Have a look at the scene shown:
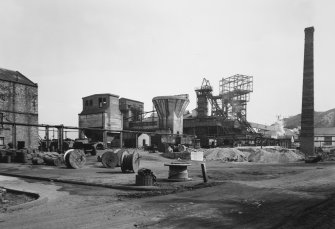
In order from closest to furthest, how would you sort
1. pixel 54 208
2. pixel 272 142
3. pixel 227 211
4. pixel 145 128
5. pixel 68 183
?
pixel 227 211, pixel 54 208, pixel 68 183, pixel 272 142, pixel 145 128

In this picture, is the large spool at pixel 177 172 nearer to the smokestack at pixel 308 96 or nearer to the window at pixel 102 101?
the smokestack at pixel 308 96

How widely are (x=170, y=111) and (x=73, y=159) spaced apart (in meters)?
32.7

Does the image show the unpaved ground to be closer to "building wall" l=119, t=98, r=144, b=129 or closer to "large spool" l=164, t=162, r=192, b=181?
"large spool" l=164, t=162, r=192, b=181

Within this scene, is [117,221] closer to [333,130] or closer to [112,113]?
[112,113]

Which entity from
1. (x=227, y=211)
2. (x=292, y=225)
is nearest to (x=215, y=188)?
(x=227, y=211)

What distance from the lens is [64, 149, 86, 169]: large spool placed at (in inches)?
832

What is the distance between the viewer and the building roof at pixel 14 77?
126ft

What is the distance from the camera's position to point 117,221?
6.68 metres

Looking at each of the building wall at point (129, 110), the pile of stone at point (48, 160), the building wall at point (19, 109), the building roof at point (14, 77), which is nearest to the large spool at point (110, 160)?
the pile of stone at point (48, 160)

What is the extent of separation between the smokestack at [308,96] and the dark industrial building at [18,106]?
35.9 meters

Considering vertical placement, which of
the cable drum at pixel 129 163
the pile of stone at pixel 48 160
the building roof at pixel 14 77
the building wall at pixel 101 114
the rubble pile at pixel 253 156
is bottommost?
the rubble pile at pixel 253 156

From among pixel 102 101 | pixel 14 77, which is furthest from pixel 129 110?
pixel 14 77

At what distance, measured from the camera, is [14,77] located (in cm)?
3991

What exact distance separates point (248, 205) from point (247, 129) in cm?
6179
